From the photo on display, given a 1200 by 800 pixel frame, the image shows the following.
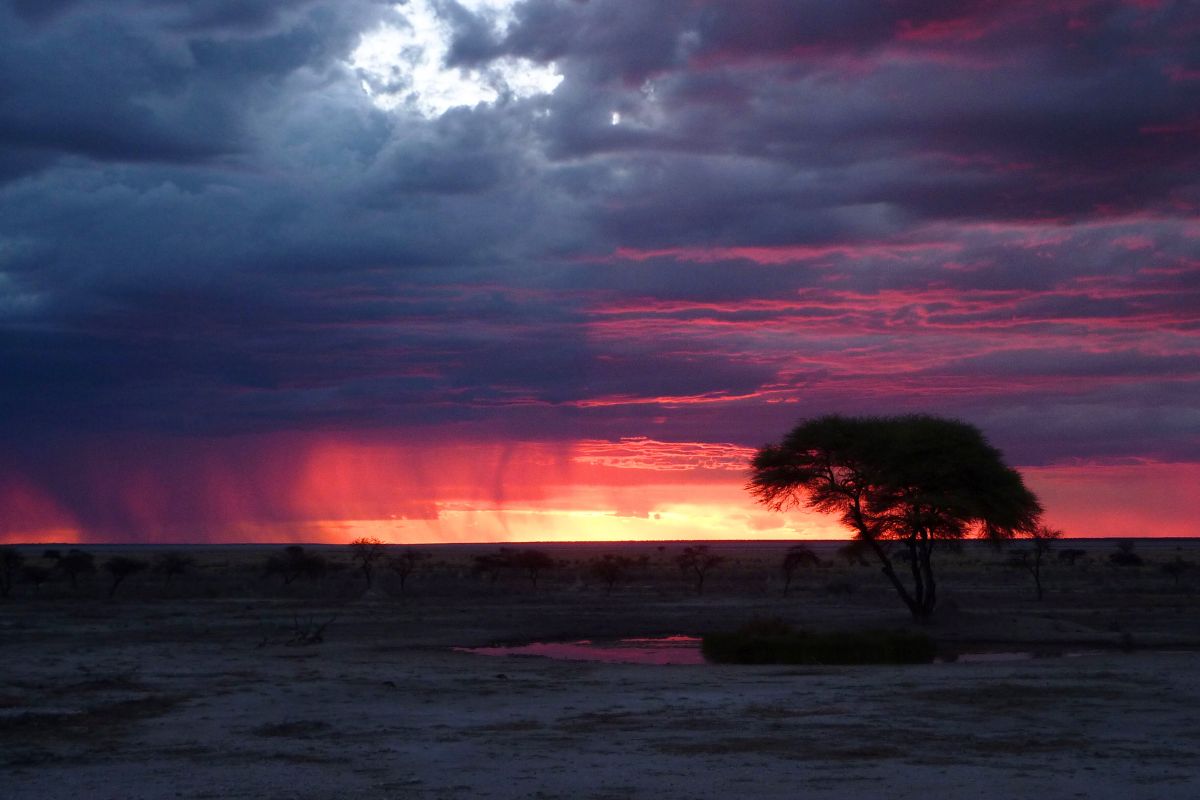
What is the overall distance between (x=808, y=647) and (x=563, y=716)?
39.1 ft

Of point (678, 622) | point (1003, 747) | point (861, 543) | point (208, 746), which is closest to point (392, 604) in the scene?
point (678, 622)

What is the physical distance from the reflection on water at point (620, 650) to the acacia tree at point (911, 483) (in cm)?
731

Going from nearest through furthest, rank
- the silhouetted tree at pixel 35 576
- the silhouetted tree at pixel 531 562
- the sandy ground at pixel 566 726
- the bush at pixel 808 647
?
the sandy ground at pixel 566 726 → the bush at pixel 808 647 → the silhouetted tree at pixel 35 576 → the silhouetted tree at pixel 531 562

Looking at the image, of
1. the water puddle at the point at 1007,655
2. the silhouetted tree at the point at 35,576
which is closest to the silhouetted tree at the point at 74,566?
the silhouetted tree at the point at 35,576

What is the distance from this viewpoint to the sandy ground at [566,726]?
1426 cm

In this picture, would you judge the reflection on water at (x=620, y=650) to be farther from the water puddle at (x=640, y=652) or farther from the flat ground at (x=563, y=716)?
the flat ground at (x=563, y=716)

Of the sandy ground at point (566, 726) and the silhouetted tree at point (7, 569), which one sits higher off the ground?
the silhouetted tree at point (7, 569)

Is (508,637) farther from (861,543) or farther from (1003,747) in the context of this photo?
(1003,747)

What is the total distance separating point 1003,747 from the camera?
16453mm

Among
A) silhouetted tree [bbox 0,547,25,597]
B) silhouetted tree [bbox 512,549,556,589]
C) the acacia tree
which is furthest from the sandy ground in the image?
silhouetted tree [bbox 512,549,556,589]

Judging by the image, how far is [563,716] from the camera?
19.9 metres

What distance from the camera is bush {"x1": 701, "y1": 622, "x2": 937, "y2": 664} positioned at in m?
30.2

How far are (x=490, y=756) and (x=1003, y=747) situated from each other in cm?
701

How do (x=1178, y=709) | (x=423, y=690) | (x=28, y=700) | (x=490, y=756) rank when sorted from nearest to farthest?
(x=490, y=756)
(x=1178, y=709)
(x=28, y=700)
(x=423, y=690)
